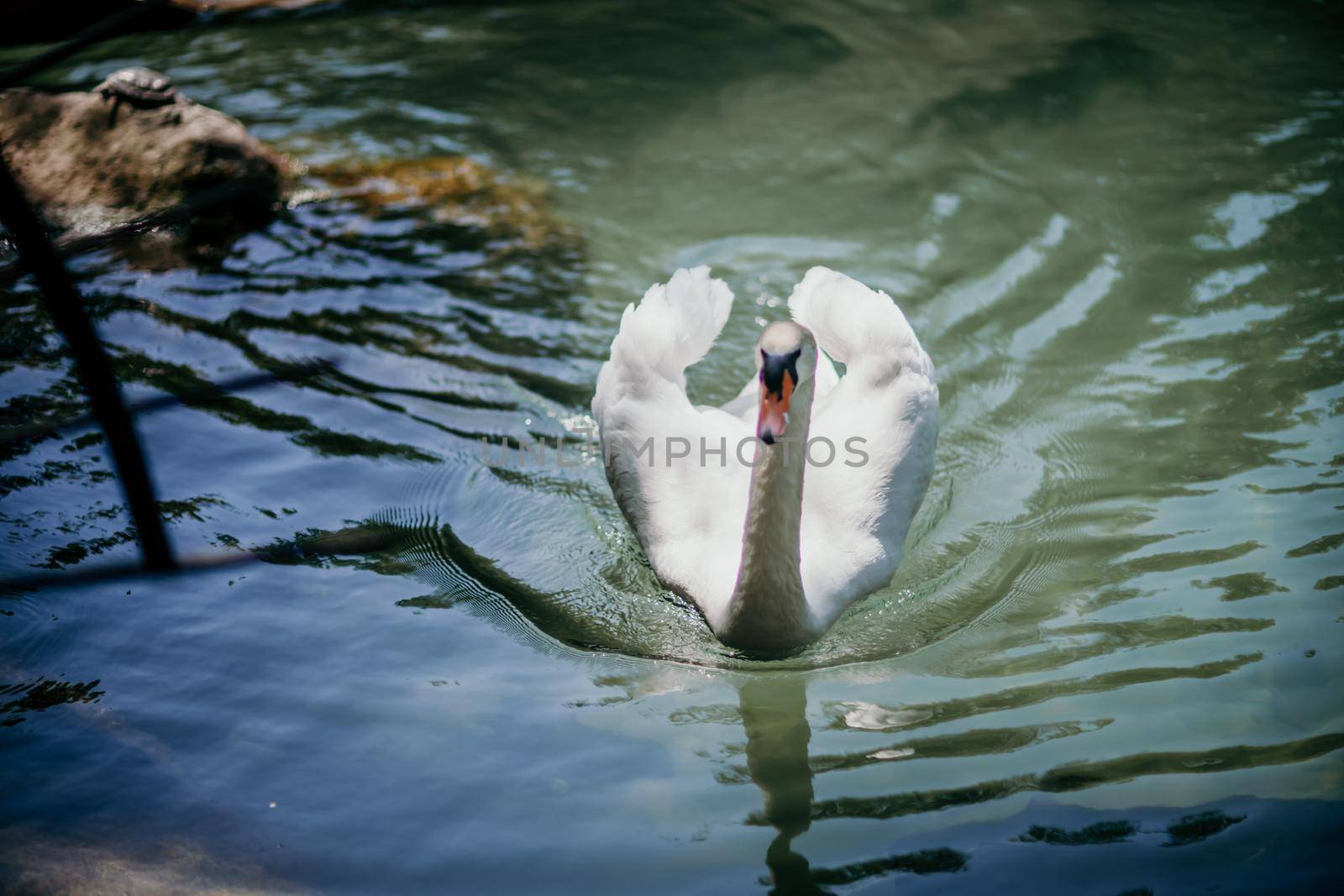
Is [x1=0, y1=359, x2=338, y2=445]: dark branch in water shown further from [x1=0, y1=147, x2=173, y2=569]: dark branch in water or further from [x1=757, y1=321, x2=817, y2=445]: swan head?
[x1=757, y1=321, x2=817, y2=445]: swan head

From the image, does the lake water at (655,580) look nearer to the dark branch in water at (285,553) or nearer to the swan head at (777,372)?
the dark branch in water at (285,553)

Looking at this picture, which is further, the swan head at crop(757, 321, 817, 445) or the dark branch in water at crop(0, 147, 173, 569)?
the swan head at crop(757, 321, 817, 445)

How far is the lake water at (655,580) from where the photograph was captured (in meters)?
3.51

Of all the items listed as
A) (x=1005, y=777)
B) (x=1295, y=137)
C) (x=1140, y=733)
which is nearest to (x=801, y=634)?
(x=1005, y=777)

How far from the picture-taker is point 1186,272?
706cm

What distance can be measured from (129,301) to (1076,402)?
228 inches

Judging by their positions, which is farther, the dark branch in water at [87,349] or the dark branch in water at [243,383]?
the dark branch in water at [243,383]

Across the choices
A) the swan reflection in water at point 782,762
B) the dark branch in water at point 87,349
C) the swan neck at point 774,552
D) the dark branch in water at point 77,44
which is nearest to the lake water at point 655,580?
the swan reflection in water at point 782,762

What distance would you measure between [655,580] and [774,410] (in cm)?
151

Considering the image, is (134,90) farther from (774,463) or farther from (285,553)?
(774,463)

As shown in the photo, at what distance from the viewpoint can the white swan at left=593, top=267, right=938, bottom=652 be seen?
416cm

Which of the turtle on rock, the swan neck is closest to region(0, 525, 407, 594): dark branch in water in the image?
the swan neck

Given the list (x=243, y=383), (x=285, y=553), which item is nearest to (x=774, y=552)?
(x=285, y=553)

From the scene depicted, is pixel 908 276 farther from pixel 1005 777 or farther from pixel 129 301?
pixel 129 301
